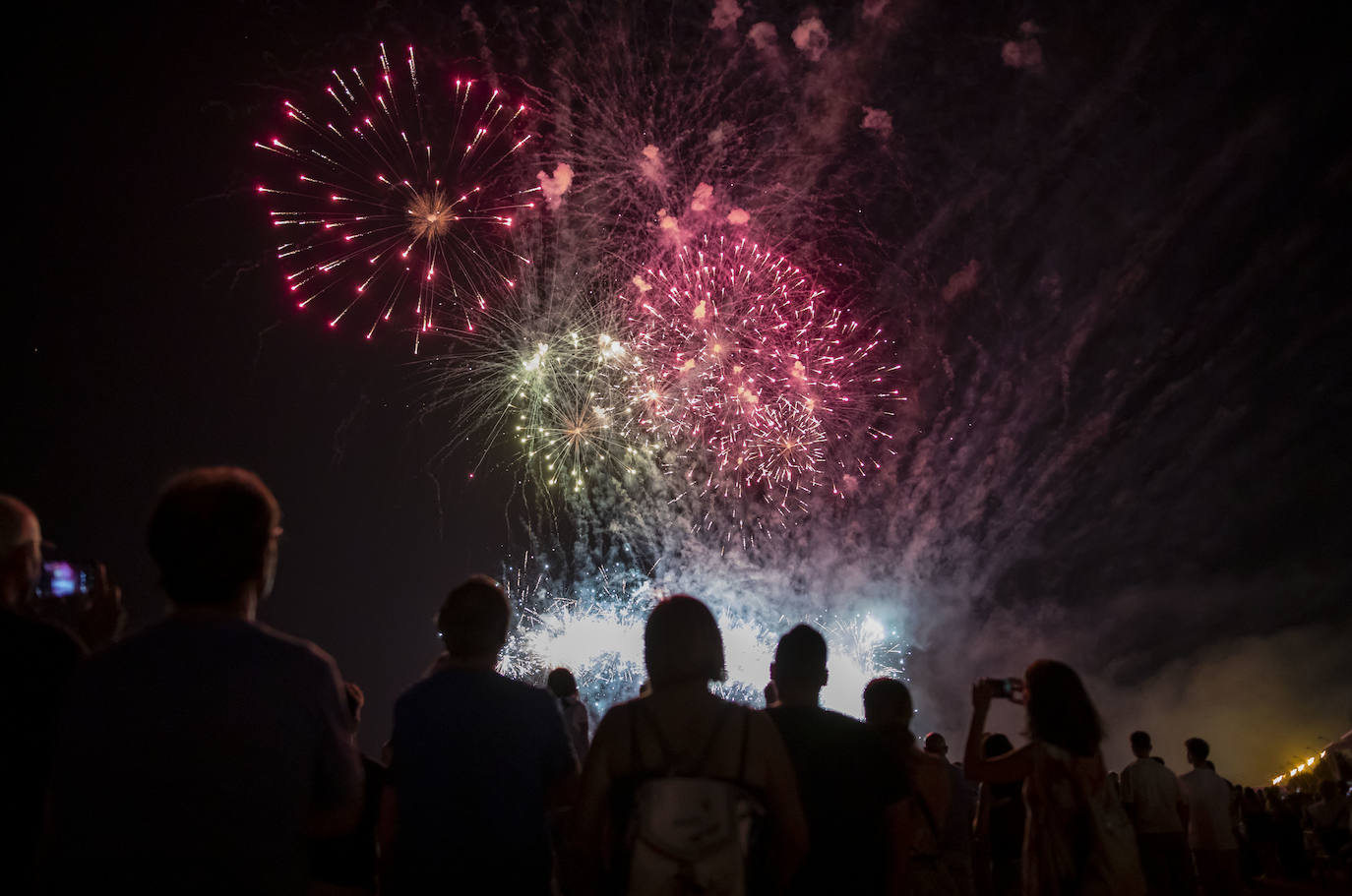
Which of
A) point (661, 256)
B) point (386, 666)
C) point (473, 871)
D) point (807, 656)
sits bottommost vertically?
point (473, 871)

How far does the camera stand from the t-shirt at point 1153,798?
6457 millimetres

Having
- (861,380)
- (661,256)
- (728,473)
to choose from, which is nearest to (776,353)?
(861,380)

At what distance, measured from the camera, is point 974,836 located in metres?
5.69

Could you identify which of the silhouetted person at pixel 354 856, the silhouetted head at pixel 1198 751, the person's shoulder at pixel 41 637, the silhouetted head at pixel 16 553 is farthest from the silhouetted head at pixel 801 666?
the silhouetted head at pixel 1198 751

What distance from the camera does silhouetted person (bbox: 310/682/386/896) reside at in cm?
352

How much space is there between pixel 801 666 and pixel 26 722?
2759 mm

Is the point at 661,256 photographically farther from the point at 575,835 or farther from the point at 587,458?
the point at 575,835

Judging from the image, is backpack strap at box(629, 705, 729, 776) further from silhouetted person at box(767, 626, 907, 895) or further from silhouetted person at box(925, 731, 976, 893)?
silhouetted person at box(925, 731, 976, 893)

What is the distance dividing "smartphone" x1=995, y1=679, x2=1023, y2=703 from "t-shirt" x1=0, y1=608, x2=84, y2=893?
3900mm

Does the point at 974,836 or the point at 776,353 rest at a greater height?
the point at 776,353

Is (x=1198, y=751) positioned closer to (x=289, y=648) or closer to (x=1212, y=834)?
(x=1212, y=834)

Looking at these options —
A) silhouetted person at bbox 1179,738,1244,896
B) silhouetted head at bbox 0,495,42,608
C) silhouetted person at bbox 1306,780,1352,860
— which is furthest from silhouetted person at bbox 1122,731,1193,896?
silhouetted person at bbox 1306,780,1352,860

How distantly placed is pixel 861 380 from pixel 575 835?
12.0m

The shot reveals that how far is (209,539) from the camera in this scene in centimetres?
225
